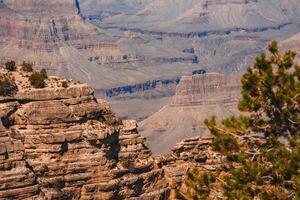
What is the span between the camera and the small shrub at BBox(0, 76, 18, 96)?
35325mm

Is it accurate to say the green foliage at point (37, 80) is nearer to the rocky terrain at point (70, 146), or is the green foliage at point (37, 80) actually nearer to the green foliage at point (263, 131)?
the rocky terrain at point (70, 146)

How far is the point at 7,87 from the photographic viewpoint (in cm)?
3547

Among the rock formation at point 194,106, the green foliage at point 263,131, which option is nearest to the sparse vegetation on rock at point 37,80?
the green foliage at point 263,131

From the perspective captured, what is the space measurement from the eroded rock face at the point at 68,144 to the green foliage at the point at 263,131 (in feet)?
26.8

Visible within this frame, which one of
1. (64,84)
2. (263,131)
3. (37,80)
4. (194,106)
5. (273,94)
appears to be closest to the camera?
(273,94)

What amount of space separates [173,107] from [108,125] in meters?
152

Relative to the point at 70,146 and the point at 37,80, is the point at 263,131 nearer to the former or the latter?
the point at 70,146

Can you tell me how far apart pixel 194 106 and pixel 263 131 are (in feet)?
521

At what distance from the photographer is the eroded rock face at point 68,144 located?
34594 millimetres

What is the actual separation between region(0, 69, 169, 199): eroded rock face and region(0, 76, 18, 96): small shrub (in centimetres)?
28

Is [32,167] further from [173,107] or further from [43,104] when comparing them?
[173,107]

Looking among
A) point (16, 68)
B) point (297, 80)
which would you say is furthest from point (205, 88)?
point (297, 80)

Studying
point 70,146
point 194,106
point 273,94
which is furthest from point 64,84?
point 194,106

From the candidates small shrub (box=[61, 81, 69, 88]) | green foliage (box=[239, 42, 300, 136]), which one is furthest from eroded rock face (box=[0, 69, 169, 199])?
green foliage (box=[239, 42, 300, 136])
